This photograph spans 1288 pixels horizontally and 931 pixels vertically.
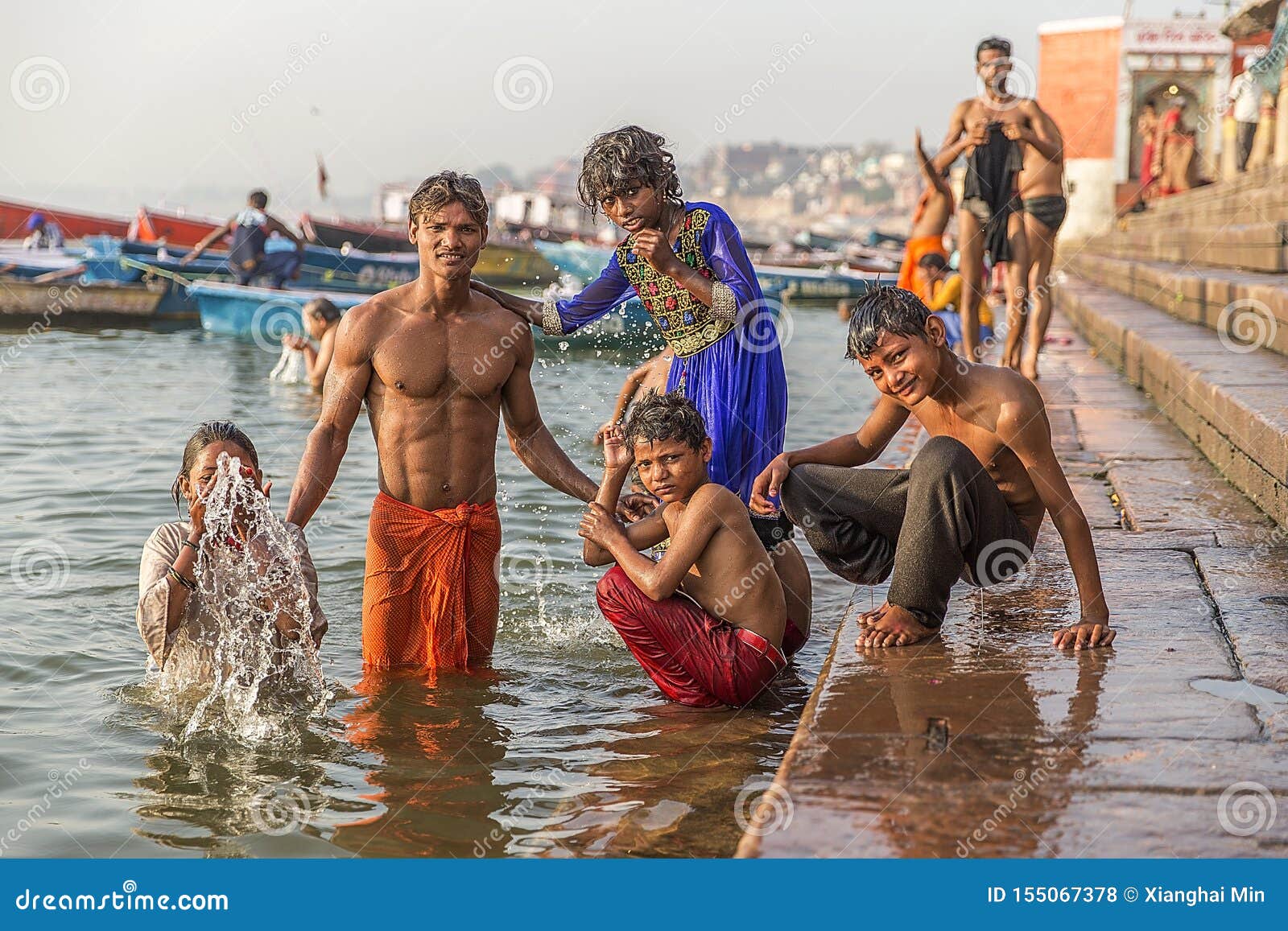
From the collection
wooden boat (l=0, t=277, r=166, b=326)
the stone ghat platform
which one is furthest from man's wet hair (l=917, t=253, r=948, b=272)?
wooden boat (l=0, t=277, r=166, b=326)

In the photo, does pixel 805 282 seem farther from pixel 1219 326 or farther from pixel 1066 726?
pixel 1066 726

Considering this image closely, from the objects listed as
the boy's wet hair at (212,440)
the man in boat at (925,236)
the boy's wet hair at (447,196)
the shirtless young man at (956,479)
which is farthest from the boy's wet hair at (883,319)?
the man in boat at (925,236)

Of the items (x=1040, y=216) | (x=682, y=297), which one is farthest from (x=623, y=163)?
(x=1040, y=216)

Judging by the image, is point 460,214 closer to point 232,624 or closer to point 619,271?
point 619,271

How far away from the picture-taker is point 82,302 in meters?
20.1

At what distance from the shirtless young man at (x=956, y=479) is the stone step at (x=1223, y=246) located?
6540mm

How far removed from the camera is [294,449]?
1074 cm

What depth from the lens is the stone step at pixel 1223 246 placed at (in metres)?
9.38

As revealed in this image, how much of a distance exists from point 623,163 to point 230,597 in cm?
180

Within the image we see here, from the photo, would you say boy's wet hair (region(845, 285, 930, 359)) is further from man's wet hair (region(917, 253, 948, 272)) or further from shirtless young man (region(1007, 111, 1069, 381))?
man's wet hair (region(917, 253, 948, 272))

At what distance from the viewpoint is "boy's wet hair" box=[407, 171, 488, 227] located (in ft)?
13.4

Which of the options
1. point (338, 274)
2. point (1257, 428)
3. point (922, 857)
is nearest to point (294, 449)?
point (1257, 428)

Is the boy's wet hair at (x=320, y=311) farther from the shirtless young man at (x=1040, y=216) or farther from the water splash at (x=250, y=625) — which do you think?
the water splash at (x=250, y=625)

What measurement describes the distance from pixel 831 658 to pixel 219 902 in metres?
1.63
